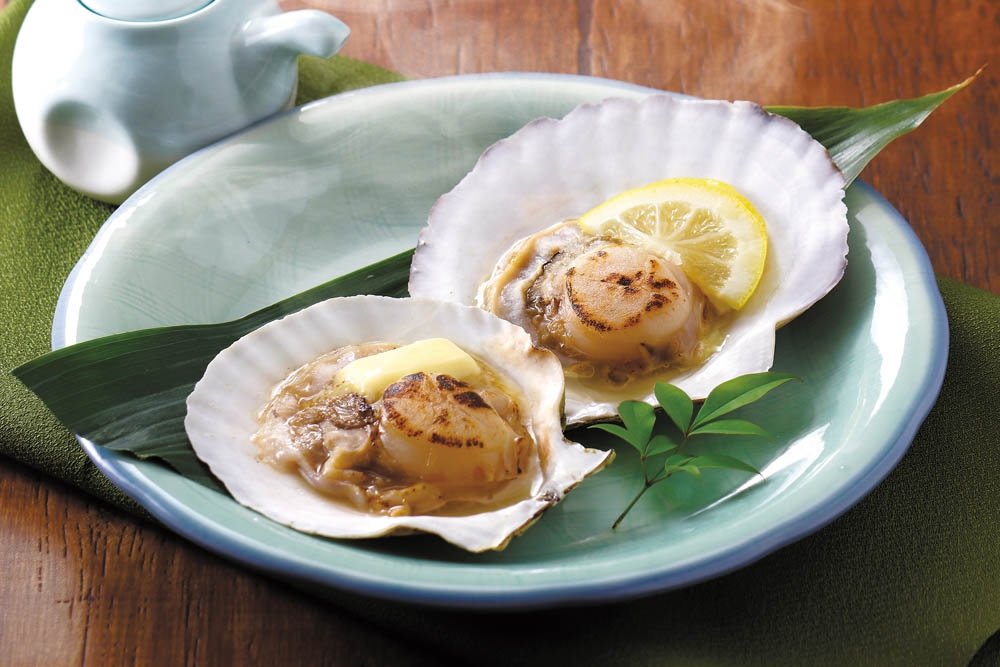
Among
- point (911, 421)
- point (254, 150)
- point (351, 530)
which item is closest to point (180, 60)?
point (254, 150)

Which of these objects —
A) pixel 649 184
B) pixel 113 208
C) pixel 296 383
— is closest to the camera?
pixel 296 383

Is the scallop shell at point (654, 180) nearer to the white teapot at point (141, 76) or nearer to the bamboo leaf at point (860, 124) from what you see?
the bamboo leaf at point (860, 124)

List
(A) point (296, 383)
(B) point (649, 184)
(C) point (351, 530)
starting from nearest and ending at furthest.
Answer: (C) point (351, 530), (A) point (296, 383), (B) point (649, 184)

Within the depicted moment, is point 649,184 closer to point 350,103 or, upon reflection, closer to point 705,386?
point 705,386

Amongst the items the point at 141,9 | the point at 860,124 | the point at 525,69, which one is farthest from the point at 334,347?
the point at 525,69

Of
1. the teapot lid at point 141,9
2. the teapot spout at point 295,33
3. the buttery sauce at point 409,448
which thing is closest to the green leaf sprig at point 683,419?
the buttery sauce at point 409,448

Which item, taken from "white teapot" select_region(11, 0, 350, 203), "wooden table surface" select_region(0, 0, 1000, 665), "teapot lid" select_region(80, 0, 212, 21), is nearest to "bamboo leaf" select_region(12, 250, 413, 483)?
"wooden table surface" select_region(0, 0, 1000, 665)
